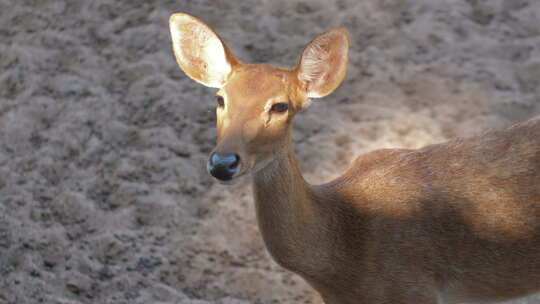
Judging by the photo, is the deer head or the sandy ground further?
the sandy ground

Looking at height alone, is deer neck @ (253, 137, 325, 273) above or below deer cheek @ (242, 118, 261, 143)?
below

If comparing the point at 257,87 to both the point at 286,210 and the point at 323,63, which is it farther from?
the point at 286,210

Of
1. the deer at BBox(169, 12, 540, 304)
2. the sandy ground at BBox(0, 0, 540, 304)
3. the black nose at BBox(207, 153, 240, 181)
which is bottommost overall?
the sandy ground at BBox(0, 0, 540, 304)

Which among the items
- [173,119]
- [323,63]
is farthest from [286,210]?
[173,119]

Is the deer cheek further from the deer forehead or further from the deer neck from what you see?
the deer neck

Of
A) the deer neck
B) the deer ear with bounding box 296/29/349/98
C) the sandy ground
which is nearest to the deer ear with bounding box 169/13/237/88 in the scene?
the deer ear with bounding box 296/29/349/98

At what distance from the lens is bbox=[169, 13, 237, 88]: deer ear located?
261 centimetres

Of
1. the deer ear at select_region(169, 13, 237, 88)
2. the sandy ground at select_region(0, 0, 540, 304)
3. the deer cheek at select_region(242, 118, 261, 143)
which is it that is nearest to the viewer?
the deer cheek at select_region(242, 118, 261, 143)

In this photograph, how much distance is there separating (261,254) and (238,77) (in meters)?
1.38

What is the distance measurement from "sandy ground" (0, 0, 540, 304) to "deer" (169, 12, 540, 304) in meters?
0.83

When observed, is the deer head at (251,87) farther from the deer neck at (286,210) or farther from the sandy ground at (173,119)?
the sandy ground at (173,119)

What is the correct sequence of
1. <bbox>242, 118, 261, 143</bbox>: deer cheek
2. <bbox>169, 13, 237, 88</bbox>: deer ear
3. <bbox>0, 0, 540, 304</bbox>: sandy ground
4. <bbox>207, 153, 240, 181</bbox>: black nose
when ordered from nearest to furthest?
<bbox>207, 153, 240, 181</bbox>: black nose
<bbox>242, 118, 261, 143</bbox>: deer cheek
<bbox>169, 13, 237, 88</bbox>: deer ear
<bbox>0, 0, 540, 304</bbox>: sandy ground

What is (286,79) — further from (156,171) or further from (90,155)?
(90,155)

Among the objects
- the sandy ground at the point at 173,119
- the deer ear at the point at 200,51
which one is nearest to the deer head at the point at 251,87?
the deer ear at the point at 200,51
